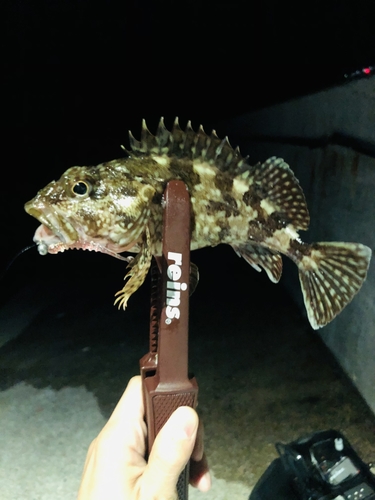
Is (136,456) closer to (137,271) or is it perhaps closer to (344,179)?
(137,271)

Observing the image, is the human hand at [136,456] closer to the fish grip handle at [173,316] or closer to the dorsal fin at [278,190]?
the fish grip handle at [173,316]

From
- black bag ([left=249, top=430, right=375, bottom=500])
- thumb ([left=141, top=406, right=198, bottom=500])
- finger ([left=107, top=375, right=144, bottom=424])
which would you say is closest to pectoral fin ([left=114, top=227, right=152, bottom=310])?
thumb ([left=141, top=406, right=198, bottom=500])

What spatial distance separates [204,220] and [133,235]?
181mm

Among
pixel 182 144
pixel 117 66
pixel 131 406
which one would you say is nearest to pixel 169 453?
pixel 131 406

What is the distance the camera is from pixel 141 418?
1.17m

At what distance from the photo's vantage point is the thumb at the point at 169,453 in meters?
0.86

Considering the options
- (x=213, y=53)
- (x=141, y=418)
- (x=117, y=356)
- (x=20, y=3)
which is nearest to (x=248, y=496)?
(x=141, y=418)

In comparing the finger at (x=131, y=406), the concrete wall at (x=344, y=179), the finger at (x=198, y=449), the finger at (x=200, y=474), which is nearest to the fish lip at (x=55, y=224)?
the finger at (x=131, y=406)

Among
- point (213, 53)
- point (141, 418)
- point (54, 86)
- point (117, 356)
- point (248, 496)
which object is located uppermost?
point (213, 53)

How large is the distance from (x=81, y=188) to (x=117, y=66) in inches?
229

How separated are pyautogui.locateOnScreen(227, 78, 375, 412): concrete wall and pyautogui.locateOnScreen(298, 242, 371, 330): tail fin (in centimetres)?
100

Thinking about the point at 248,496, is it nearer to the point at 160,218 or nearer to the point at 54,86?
the point at 160,218

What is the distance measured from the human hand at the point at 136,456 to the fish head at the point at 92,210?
43cm

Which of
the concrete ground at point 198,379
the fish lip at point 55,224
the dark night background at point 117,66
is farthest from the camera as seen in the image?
the dark night background at point 117,66
